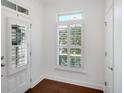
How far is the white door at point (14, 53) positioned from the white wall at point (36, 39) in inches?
11.9

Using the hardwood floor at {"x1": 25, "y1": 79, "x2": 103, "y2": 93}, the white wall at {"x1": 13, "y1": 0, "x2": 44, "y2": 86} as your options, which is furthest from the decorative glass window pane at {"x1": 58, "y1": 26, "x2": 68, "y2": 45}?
the hardwood floor at {"x1": 25, "y1": 79, "x2": 103, "y2": 93}

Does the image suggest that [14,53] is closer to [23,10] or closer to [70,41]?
→ [23,10]

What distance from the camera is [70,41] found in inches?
135

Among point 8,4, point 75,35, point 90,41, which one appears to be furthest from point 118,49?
point 8,4

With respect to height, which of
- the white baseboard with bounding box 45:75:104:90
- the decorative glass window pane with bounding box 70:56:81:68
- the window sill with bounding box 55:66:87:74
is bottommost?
the white baseboard with bounding box 45:75:104:90

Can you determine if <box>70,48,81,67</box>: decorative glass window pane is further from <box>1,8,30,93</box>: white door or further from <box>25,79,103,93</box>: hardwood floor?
<box>1,8,30,93</box>: white door

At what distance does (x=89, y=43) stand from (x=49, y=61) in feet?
5.66

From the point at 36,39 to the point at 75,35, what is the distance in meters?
1.43

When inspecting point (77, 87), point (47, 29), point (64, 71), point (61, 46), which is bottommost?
point (77, 87)

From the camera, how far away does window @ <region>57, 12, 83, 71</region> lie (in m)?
3.30

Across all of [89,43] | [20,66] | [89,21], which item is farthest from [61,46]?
[20,66]

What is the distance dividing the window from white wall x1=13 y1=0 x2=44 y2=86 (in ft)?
2.33

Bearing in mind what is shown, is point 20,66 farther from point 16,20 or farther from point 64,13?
point 64,13

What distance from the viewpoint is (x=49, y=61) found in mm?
3771
